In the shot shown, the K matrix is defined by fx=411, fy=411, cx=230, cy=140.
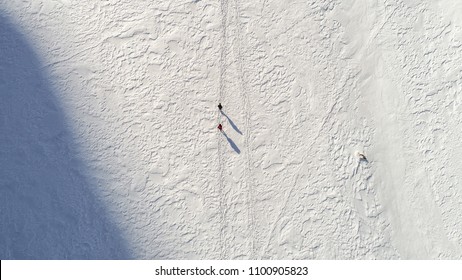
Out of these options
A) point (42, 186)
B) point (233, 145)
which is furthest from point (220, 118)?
point (42, 186)

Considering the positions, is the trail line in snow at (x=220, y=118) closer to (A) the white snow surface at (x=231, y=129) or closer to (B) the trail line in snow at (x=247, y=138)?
(A) the white snow surface at (x=231, y=129)

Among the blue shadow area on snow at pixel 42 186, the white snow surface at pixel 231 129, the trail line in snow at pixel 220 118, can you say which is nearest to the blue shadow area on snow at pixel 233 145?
the white snow surface at pixel 231 129

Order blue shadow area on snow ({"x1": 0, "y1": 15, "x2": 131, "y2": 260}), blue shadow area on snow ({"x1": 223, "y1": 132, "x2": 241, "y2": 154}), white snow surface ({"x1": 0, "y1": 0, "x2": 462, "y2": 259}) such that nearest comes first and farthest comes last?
blue shadow area on snow ({"x1": 0, "y1": 15, "x2": 131, "y2": 260}) < white snow surface ({"x1": 0, "y1": 0, "x2": 462, "y2": 259}) < blue shadow area on snow ({"x1": 223, "y1": 132, "x2": 241, "y2": 154})

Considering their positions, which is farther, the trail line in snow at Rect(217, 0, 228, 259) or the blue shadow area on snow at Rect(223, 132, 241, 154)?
the blue shadow area on snow at Rect(223, 132, 241, 154)

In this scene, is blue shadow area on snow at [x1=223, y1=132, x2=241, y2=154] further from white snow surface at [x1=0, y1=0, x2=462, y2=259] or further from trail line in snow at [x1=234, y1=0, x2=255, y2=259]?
trail line in snow at [x1=234, y1=0, x2=255, y2=259]

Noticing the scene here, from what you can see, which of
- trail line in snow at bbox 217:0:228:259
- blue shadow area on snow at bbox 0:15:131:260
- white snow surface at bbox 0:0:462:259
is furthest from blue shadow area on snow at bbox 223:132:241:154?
blue shadow area on snow at bbox 0:15:131:260

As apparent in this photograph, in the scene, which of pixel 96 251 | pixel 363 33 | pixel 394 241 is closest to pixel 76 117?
pixel 96 251

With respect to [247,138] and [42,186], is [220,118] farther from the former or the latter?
[42,186]
